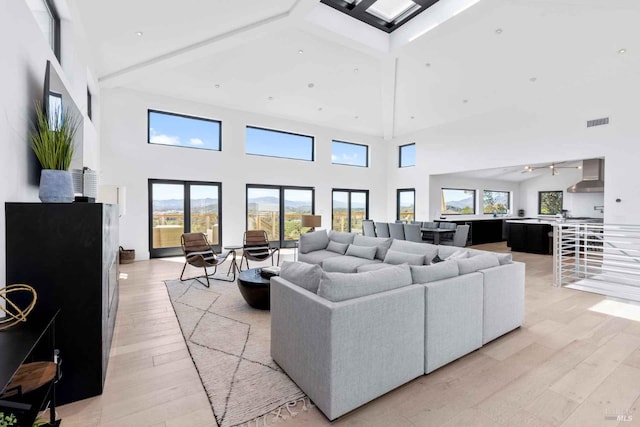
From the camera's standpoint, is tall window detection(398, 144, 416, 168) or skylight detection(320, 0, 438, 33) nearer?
skylight detection(320, 0, 438, 33)

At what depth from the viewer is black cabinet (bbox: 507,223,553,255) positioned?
805 centimetres

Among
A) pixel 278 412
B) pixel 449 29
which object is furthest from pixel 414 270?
pixel 449 29

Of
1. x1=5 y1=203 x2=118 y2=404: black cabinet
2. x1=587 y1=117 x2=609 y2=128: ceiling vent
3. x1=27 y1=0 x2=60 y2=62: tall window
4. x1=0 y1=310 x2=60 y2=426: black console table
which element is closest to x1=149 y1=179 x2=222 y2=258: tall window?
x1=27 y1=0 x2=60 y2=62: tall window

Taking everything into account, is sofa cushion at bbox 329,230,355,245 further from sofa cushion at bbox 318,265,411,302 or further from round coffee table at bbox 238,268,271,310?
sofa cushion at bbox 318,265,411,302

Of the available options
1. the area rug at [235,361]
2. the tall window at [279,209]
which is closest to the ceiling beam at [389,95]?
the tall window at [279,209]

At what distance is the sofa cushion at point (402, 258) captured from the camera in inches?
166

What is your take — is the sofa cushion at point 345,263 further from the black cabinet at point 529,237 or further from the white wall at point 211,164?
the black cabinet at point 529,237

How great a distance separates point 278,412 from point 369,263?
9.67ft

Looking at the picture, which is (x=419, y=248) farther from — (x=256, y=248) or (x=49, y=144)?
(x=49, y=144)

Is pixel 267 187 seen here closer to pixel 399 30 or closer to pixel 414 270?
pixel 399 30

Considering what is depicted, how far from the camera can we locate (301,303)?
2186 millimetres

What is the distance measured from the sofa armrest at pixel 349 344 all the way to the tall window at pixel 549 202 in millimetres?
10553

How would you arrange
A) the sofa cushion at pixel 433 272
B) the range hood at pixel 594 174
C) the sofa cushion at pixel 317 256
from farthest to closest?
the range hood at pixel 594 174
the sofa cushion at pixel 317 256
the sofa cushion at pixel 433 272

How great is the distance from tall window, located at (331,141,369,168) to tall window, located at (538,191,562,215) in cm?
624
